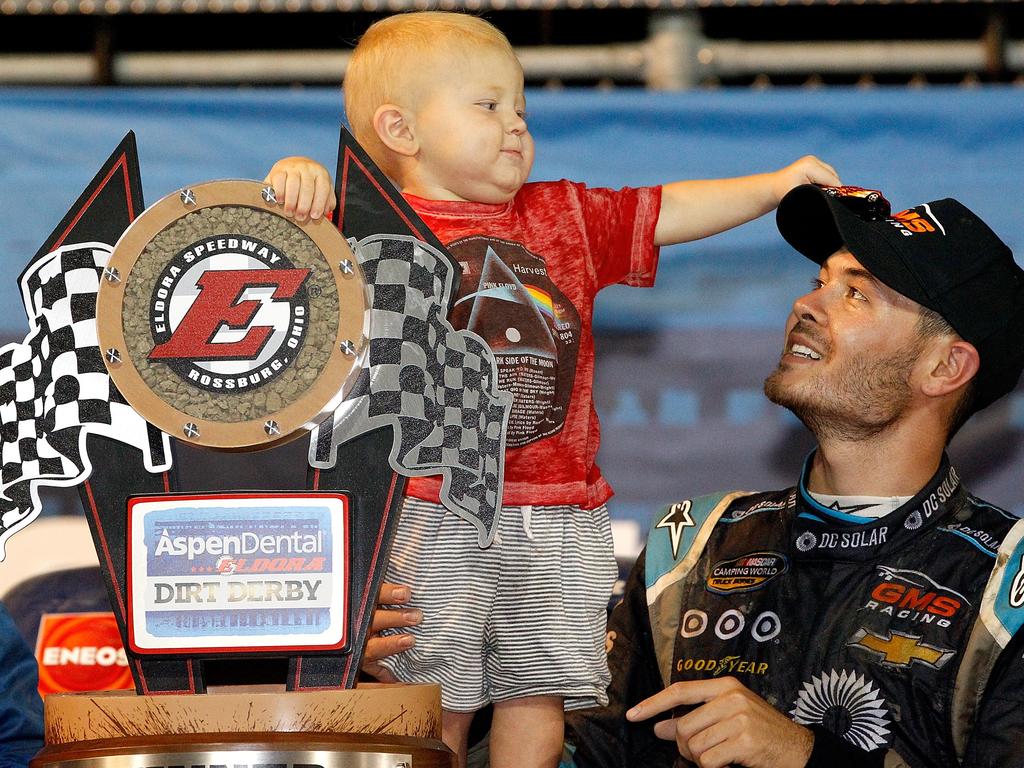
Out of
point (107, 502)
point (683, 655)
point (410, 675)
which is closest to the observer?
point (107, 502)

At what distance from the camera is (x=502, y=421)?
1223 mm

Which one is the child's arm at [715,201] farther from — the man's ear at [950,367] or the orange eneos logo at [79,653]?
the orange eneos logo at [79,653]

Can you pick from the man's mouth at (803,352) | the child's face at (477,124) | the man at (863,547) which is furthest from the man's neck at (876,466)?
the child's face at (477,124)

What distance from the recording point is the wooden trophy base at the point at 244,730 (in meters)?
1.07

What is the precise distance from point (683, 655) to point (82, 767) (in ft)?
2.75

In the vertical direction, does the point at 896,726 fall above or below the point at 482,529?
below

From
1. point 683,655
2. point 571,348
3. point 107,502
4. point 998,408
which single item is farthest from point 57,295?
point 998,408

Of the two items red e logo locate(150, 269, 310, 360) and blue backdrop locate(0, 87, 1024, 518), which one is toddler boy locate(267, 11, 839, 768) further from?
blue backdrop locate(0, 87, 1024, 518)

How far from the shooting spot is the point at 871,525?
1671 millimetres

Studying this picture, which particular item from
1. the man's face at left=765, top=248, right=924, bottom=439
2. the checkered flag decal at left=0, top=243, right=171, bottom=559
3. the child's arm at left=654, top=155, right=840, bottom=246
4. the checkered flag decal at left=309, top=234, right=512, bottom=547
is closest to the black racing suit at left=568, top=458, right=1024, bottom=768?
the man's face at left=765, top=248, right=924, bottom=439

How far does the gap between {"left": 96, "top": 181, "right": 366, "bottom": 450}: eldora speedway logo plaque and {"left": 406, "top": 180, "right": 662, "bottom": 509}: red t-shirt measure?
261 mm

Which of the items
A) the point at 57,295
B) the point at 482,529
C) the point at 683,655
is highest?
the point at 57,295

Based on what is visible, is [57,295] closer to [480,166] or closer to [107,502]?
[107,502]

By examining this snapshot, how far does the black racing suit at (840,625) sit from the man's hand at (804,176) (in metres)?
0.42
